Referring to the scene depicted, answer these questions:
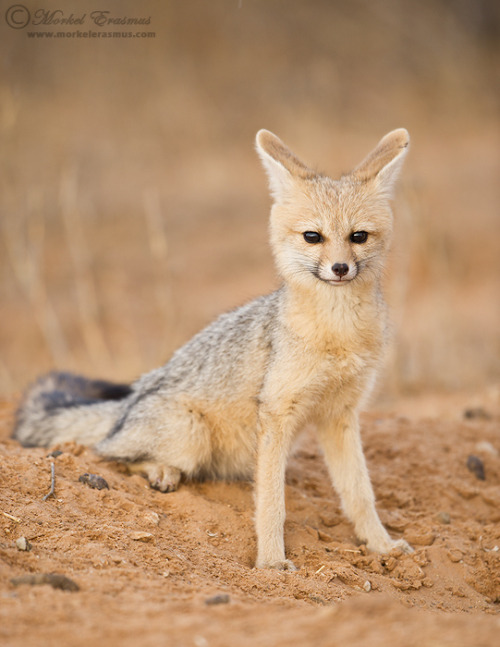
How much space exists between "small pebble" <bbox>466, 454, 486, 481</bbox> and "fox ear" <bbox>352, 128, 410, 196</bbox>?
2.67m

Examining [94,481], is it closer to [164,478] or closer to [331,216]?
[164,478]

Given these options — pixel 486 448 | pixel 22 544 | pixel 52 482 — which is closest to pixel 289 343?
pixel 52 482

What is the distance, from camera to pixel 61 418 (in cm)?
609

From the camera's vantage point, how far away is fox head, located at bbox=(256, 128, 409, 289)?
4.67 m

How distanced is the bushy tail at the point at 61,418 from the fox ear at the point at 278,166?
2342 millimetres

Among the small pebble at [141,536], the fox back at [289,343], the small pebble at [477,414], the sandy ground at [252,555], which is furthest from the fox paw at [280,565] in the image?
the small pebble at [477,414]

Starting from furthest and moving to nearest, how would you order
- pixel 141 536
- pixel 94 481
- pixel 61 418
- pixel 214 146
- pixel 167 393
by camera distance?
pixel 214 146 → pixel 61 418 → pixel 167 393 → pixel 94 481 → pixel 141 536

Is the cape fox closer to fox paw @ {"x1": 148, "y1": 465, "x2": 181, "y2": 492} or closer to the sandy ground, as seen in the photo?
fox paw @ {"x1": 148, "y1": 465, "x2": 181, "y2": 492}

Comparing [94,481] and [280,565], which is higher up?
[94,481]

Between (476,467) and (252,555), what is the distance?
2.54 meters

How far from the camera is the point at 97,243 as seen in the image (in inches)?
738

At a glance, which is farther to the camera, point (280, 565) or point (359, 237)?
point (359, 237)

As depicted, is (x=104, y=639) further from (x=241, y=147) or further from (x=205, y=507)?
(x=241, y=147)

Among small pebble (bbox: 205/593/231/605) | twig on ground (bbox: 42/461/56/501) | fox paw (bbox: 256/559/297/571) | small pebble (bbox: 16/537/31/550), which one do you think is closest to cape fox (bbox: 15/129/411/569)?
fox paw (bbox: 256/559/297/571)
